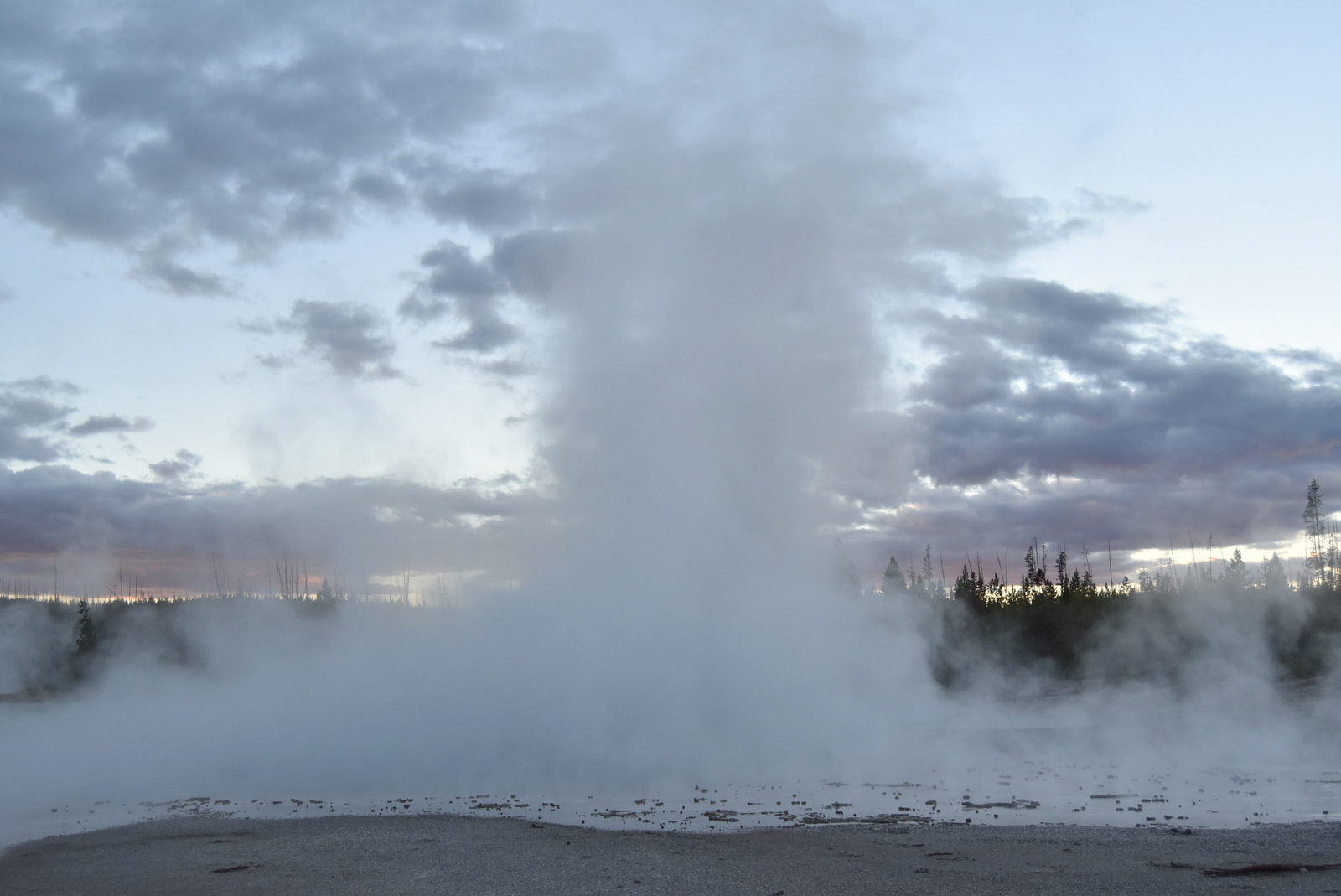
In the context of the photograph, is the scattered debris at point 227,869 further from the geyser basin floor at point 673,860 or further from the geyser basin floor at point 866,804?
the geyser basin floor at point 866,804

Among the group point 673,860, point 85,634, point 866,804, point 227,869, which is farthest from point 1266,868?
point 85,634

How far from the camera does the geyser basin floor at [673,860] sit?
14.8 m

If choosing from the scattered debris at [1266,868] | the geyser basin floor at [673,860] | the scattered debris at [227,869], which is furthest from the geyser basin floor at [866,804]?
the scattered debris at [227,869]

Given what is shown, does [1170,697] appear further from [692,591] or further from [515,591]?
[515,591]

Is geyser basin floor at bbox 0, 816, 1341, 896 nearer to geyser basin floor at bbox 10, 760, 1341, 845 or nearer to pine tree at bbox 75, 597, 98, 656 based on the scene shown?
geyser basin floor at bbox 10, 760, 1341, 845

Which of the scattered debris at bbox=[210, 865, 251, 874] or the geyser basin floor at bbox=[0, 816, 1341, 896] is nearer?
the geyser basin floor at bbox=[0, 816, 1341, 896]

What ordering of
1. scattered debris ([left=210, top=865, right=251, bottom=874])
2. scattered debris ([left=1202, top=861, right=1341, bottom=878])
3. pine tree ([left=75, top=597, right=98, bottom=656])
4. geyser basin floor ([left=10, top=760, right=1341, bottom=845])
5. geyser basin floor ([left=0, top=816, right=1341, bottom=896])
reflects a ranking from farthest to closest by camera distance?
pine tree ([left=75, top=597, right=98, bottom=656])
geyser basin floor ([left=10, top=760, right=1341, bottom=845])
scattered debris ([left=210, top=865, right=251, bottom=874])
scattered debris ([left=1202, top=861, right=1341, bottom=878])
geyser basin floor ([left=0, top=816, right=1341, bottom=896])

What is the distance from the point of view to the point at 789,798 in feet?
75.8

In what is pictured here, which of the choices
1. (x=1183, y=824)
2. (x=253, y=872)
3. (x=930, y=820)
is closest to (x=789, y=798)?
(x=930, y=820)

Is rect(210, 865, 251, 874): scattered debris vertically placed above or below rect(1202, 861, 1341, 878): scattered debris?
below

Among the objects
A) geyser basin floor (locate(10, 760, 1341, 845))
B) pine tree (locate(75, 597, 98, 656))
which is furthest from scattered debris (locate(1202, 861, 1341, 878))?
pine tree (locate(75, 597, 98, 656))

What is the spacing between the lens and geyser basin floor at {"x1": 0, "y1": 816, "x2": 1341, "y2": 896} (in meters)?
14.8

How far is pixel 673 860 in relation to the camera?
1664cm

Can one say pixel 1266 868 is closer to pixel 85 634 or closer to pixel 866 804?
pixel 866 804
